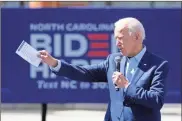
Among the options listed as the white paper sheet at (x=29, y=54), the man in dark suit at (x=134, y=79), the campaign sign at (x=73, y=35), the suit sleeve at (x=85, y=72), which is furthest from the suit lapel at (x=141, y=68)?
the campaign sign at (x=73, y=35)

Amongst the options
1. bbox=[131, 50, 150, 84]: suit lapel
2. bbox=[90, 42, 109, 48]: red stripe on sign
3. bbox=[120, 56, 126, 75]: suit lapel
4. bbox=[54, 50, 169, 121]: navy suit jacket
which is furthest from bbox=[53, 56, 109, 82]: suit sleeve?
bbox=[90, 42, 109, 48]: red stripe on sign

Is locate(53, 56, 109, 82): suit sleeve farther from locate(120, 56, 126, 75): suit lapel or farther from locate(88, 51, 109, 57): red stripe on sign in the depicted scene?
locate(88, 51, 109, 57): red stripe on sign

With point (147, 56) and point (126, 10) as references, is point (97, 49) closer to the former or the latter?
point (126, 10)

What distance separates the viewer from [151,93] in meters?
3.17

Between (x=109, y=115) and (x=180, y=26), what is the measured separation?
2.49 m

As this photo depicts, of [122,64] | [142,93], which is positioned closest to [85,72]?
[122,64]

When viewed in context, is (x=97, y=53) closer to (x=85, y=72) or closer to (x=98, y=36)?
(x=98, y=36)

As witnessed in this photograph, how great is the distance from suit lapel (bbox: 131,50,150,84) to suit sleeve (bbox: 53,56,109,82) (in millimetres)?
345

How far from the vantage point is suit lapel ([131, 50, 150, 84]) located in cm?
328

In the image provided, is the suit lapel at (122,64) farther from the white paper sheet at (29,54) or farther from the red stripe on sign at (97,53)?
the red stripe on sign at (97,53)

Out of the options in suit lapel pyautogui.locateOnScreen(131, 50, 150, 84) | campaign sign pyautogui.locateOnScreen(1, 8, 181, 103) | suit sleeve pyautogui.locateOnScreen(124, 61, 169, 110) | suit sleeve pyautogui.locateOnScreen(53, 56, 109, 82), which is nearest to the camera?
suit sleeve pyautogui.locateOnScreen(124, 61, 169, 110)

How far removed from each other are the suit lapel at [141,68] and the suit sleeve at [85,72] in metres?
0.34

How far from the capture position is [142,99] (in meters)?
3.13

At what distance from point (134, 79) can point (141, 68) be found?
0.29 ft
